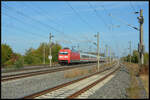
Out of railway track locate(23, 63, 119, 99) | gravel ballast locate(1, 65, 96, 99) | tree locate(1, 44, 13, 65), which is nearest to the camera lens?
railway track locate(23, 63, 119, 99)

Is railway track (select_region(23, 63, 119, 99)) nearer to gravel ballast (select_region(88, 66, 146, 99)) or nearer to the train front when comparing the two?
gravel ballast (select_region(88, 66, 146, 99))

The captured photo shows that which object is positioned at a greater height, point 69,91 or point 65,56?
point 65,56

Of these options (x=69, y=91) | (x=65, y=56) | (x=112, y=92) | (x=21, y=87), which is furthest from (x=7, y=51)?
(x=112, y=92)

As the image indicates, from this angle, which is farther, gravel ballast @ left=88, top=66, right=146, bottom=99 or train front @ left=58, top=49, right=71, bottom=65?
train front @ left=58, top=49, right=71, bottom=65

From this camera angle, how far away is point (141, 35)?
20.8 metres

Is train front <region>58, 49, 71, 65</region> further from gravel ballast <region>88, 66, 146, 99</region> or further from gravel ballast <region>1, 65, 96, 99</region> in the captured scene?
gravel ballast <region>88, 66, 146, 99</region>

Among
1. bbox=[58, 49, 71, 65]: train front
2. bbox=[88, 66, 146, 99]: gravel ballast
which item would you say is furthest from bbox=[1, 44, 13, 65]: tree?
bbox=[88, 66, 146, 99]: gravel ballast

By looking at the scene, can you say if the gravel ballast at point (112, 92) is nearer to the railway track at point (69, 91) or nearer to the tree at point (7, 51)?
the railway track at point (69, 91)

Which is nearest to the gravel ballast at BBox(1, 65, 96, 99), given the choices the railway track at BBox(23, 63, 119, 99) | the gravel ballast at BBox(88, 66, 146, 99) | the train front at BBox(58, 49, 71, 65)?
the railway track at BBox(23, 63, 119, 99)

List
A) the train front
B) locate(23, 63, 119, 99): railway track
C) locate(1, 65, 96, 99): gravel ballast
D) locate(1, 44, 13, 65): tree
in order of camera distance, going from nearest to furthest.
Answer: locate(23, 63, 119, 99): railway track
locate(1, 65, 96, 99): gravel ballast
locate(1, 44, 13, 65): tree
the train front

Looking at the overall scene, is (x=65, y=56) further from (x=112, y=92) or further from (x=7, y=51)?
(x=112, y=92)

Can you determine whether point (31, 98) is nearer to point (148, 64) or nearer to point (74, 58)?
point (148, 64)

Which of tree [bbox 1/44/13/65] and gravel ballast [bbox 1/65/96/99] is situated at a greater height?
tree [bbox 1/44/13/65]

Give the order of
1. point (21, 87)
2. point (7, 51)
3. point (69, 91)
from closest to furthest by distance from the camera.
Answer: point (69, 91) → point (21, 87) → point (7, 51)
